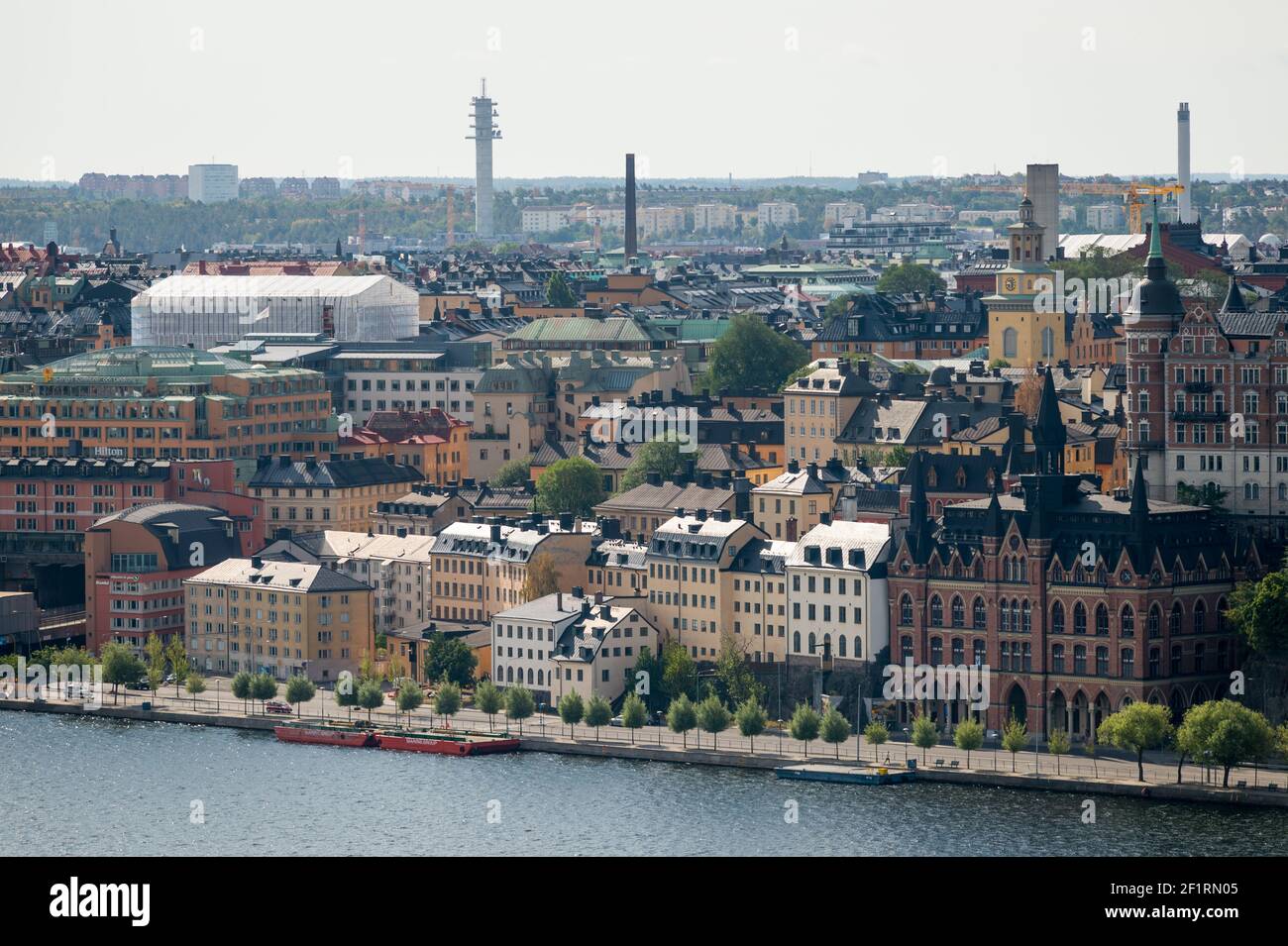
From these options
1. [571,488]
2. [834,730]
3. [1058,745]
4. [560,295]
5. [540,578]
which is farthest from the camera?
[560,295]

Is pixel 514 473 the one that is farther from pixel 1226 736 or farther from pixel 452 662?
pixel 1226 736

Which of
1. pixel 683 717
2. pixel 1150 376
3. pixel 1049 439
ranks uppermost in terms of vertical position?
pixel 1150 376

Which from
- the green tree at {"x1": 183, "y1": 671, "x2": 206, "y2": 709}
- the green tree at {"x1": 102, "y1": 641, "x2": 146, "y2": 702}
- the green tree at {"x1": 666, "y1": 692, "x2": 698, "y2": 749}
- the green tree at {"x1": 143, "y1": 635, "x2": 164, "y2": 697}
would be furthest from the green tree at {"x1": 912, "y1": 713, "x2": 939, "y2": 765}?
the green tree at {"x1": 102, "y1": 641, "x2": 146, "y2": 702}

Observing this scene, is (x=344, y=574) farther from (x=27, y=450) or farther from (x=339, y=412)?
(x=339, y=412)

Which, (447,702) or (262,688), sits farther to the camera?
(262,688)

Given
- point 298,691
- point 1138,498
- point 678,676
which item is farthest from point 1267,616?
point 298,691

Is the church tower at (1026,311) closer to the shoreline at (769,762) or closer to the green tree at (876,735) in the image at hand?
the shoreline at (769,762)

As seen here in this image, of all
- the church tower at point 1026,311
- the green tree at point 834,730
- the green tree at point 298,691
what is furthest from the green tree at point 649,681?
the church tower at point 1026,311
